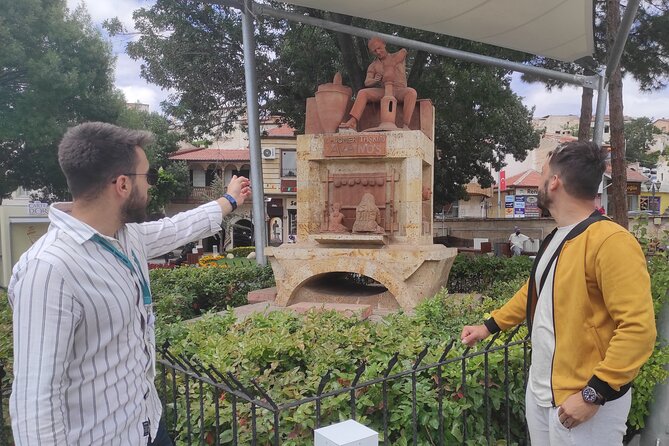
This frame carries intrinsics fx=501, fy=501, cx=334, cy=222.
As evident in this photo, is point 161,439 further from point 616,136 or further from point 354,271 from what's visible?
point 616,136

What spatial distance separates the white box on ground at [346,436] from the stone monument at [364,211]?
17.7 ft

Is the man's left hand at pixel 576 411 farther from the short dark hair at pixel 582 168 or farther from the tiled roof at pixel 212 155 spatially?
the tiled roof at pixel 212 155

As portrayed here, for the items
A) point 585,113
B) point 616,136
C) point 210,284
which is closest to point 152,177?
point 210,284

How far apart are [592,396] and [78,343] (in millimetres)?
1985

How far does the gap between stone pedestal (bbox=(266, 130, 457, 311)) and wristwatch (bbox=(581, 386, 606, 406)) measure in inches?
200

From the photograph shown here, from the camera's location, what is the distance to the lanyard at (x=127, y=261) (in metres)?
1.74

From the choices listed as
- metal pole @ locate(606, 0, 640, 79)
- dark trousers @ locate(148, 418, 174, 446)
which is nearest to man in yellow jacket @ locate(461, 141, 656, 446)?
dark trousers @ locate(148, 418, 174, 446)

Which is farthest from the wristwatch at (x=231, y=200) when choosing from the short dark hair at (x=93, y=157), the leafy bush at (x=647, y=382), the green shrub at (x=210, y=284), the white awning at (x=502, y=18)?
the white awning at (x=502, y=18)

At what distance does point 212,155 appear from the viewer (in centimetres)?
3947

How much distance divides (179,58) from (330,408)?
14.6 metres

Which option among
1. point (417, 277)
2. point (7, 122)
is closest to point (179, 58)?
point (7, 122)

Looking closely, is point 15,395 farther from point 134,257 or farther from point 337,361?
point 337,361

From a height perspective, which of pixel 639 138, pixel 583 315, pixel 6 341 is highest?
pixel 639 138

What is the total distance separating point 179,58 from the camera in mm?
15242
